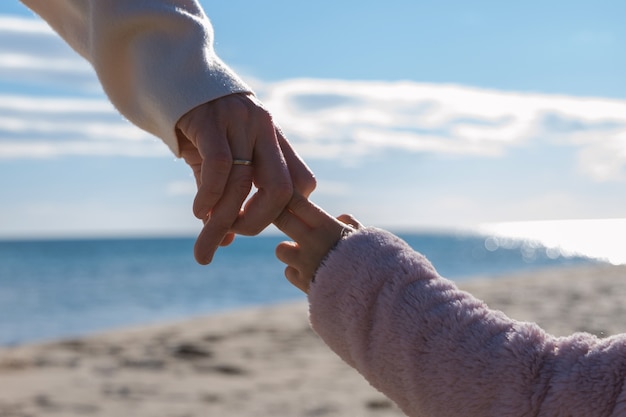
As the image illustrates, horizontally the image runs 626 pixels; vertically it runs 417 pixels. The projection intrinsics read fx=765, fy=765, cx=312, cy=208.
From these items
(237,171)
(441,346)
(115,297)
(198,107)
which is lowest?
(441,346)

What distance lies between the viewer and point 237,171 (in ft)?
4.76

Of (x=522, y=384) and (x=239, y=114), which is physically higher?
(x=239, y=114)

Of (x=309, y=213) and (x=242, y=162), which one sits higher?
(x=242, y=162)

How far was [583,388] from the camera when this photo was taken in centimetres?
113

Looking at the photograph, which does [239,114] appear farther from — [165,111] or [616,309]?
[616,309]

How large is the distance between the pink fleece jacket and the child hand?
48 millimetres

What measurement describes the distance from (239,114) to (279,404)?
3.04 metres

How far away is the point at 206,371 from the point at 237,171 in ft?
13.0

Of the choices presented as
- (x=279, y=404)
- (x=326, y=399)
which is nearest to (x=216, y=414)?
(x=279, y=404)

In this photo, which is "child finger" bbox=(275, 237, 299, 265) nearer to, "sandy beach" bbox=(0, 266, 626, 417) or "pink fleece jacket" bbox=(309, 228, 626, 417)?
"pink fleece jacket" bbox=(309, 228, 626, 417)

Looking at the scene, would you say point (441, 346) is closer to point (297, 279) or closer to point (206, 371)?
point (297, 279)

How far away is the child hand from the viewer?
55.5 inches

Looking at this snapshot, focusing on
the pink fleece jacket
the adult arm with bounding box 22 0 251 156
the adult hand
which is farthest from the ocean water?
the pink fleece jacket

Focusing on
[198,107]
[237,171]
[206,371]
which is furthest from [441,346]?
[206,371]
